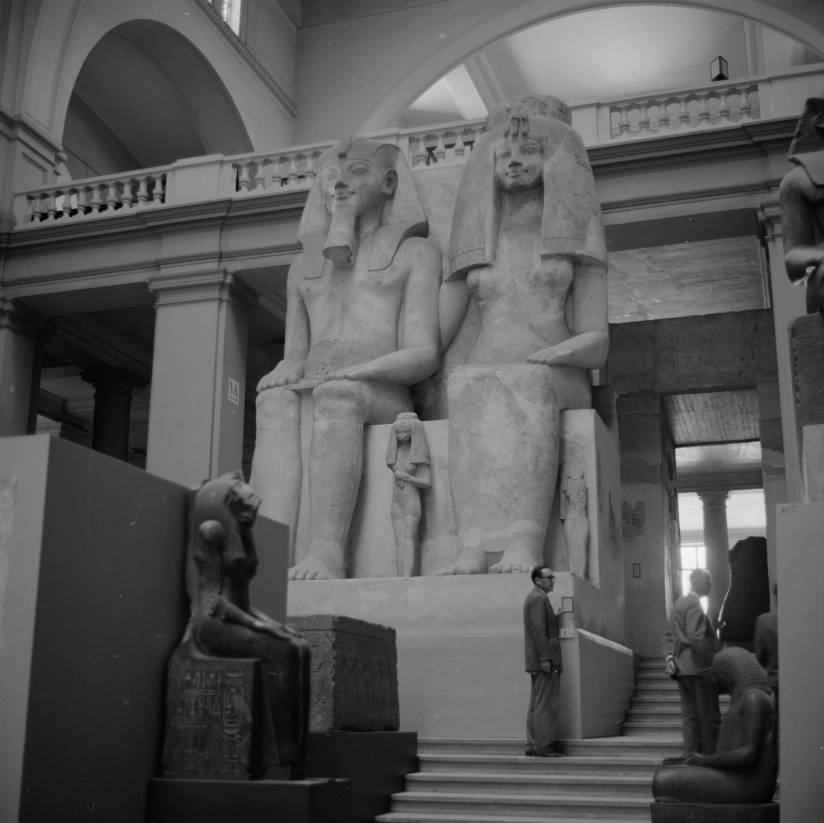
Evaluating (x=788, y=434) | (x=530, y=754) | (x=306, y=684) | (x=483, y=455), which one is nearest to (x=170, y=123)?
(x=788, y=434)

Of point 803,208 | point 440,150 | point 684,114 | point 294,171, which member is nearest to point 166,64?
point 294,171

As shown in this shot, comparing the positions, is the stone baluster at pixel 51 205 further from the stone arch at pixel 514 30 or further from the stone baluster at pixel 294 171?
the stone arch at pixel 514 30

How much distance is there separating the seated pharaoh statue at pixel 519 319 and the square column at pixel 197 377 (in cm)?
626

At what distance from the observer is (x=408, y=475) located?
7.29m

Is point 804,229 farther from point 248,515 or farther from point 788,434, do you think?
point 788,434

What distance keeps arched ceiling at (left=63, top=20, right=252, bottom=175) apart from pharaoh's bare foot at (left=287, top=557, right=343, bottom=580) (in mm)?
12616

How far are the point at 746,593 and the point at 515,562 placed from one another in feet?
23.0

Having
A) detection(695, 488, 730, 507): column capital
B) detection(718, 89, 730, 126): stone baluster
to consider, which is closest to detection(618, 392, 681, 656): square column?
detection(718, 89, 730, 126): stone baluster

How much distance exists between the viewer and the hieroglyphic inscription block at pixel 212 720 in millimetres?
3494

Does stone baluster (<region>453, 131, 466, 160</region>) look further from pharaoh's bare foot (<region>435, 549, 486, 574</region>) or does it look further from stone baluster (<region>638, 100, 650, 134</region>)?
pharaoh's bare foot (<region>435, 549, 486, 574</region>)

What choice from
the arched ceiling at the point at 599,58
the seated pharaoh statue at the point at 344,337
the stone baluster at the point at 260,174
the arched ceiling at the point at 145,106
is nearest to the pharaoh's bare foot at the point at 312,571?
the seated pharaoh statue at the point at 344,337

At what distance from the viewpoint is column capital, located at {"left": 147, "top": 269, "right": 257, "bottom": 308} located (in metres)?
14.2

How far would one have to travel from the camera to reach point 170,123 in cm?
1995

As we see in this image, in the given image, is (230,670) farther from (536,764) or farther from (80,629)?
(536,764)
